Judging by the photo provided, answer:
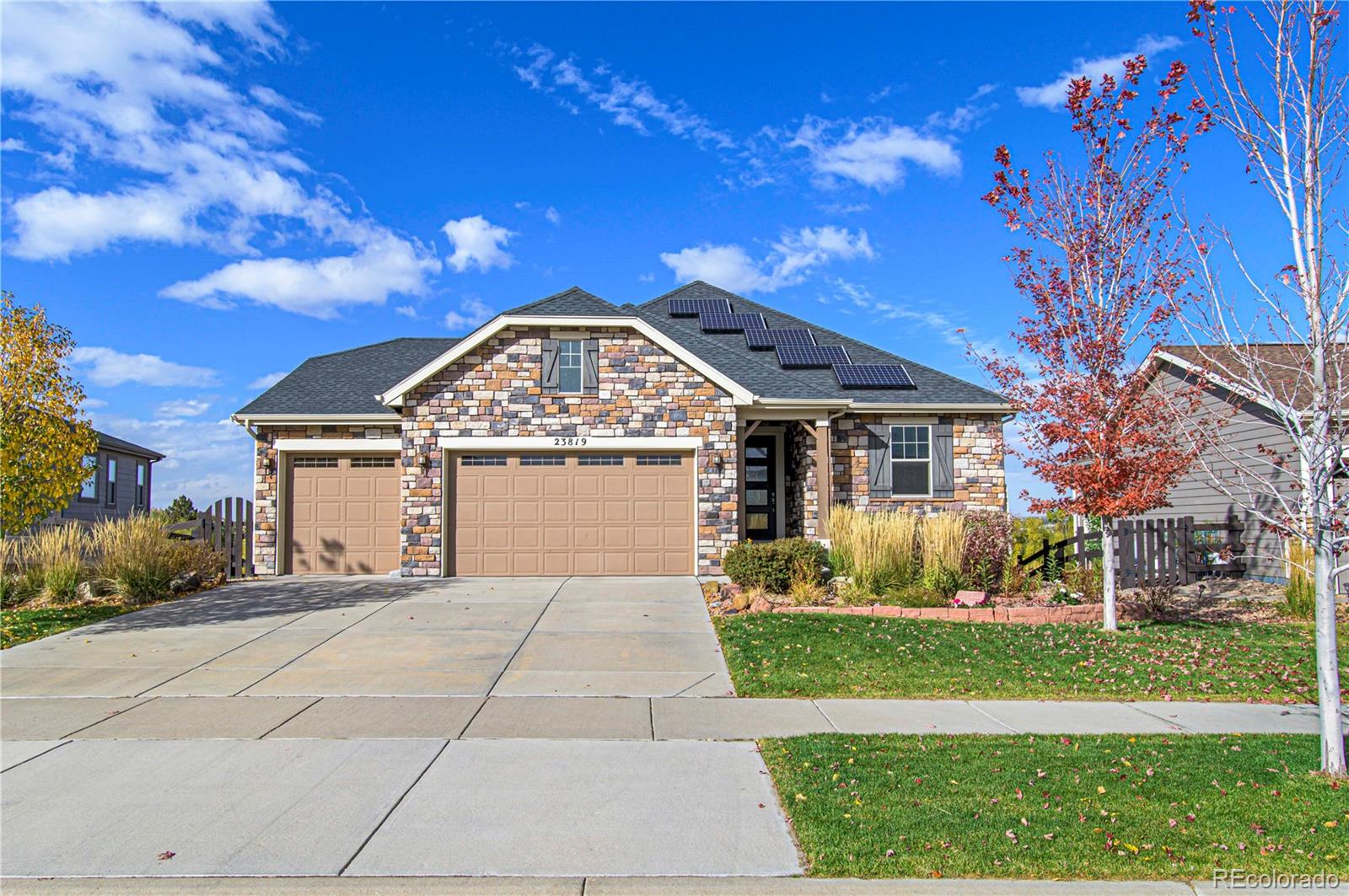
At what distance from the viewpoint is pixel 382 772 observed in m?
6.04

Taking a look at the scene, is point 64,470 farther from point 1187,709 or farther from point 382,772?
point 1187,709

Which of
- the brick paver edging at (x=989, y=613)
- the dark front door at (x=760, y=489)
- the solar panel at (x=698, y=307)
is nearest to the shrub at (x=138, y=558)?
the brick paver edging at (x=989, y=613)

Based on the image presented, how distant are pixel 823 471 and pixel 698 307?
23.8 feet

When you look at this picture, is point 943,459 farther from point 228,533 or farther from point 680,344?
point 228,533

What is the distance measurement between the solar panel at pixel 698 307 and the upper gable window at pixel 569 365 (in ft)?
22.2

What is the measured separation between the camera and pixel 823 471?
685 inches

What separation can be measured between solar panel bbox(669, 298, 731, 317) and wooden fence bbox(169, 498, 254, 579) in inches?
440

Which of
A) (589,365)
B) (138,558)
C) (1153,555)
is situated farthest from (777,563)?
(138,558)

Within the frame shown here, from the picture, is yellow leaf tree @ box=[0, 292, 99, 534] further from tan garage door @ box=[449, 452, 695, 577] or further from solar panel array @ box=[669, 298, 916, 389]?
solar panel array @ box=[669, 298, 916, 389]

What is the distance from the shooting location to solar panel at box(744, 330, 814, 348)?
20562mm

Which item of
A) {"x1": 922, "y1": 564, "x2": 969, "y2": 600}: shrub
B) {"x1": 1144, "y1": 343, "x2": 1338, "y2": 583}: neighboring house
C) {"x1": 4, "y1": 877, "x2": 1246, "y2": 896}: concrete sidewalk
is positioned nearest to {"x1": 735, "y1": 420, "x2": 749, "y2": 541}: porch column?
{"x1": 922, "y1": 564, "x2": 969, "y2": 600}: shrub

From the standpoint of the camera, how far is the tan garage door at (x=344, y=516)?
17156 millimetres

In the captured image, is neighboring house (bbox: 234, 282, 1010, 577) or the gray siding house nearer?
the gray siding house

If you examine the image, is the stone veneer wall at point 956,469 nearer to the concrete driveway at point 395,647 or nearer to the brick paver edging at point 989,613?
the concrete driveway at point 395,647
